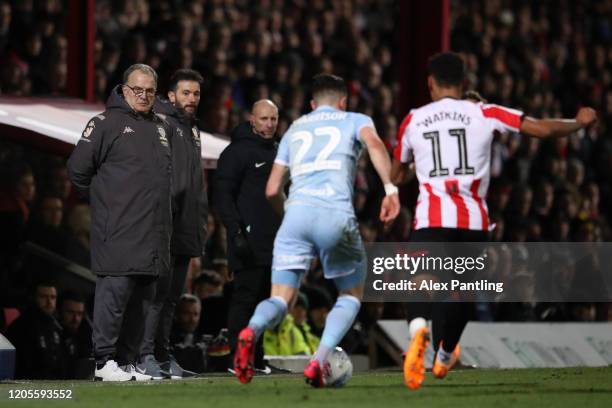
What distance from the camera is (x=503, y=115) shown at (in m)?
9.09

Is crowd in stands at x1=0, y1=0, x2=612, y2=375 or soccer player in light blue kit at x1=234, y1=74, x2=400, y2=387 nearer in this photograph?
soccer player in light blue kit at x1=234, y1=74, x2=400, y2=387

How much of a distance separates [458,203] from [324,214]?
0.84m

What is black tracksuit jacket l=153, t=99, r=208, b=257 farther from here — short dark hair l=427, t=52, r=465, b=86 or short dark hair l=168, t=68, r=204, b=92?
short dark hair l=427, t=52, r=465, b=86

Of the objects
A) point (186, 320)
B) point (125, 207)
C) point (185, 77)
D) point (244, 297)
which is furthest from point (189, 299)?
point (125, 207)

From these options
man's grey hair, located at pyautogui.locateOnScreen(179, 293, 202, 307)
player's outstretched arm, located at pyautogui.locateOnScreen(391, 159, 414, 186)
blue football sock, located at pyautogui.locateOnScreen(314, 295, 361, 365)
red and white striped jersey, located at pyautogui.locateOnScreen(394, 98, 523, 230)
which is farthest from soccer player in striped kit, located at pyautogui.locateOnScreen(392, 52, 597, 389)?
man's grey hair, located at pyautogui.locateOnScreen(179, 293, 202, 307)

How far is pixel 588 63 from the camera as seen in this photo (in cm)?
A: 2147

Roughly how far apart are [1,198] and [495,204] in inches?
250

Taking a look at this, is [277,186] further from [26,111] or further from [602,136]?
[602,136]

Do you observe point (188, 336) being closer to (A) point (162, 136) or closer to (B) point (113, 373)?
(B) point (113, 373)

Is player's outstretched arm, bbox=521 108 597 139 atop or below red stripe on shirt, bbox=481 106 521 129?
below

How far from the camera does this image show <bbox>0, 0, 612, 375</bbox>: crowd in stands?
42.5 feet

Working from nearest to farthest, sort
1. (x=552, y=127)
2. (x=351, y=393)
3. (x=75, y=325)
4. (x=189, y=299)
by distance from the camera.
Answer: (x=351, y=393) < (x=552, y=127) < (x=75, y=325) < (x=189, y=299)

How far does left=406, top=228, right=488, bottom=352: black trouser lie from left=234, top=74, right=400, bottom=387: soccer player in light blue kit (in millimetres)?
412

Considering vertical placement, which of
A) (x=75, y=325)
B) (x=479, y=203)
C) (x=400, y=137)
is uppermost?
(x=400, y=137)
